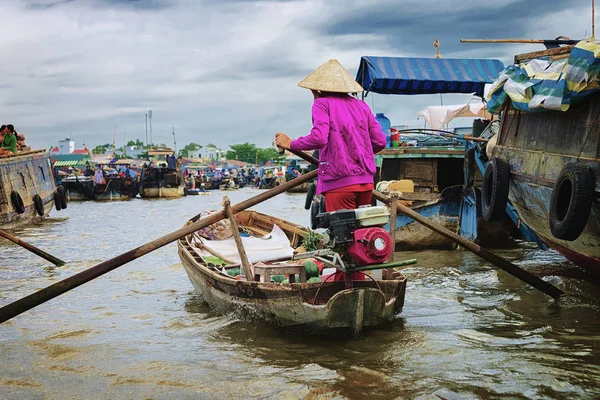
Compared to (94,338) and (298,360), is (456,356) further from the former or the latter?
(94,338)

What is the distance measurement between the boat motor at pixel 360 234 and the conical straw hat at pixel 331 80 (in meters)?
1.04

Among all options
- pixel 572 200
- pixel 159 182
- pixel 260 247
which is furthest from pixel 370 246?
pixel 159 182

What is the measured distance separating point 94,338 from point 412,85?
9.87m

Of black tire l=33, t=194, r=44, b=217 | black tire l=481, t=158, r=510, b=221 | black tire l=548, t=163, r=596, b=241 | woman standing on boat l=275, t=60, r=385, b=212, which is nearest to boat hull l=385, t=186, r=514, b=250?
black tire l=481, t=158, r=510, b=221

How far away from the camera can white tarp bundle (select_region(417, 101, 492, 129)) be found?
2188 cm

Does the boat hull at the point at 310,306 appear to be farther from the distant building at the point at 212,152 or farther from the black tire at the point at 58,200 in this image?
the distant building at the point at 212,152

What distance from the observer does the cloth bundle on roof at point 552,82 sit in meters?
4.87

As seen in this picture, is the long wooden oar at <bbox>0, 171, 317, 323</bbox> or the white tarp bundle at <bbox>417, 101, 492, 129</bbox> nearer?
the long wooden oar at <bbox>0, 171, 317, 323</bbox>

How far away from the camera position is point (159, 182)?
33.8 metres

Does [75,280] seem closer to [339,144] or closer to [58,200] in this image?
[339,144]

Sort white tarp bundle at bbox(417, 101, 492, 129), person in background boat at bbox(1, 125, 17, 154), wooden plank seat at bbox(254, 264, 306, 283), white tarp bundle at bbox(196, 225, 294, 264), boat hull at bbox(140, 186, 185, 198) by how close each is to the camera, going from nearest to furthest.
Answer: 1. wooden plank seat at bbox(254, 264, 306, 283)
2. white tarp bundle at bbox(196, 225, 294, 264)
3. person in background boat at bbox(1, 125, 17, 154)
4. white tarp bundle at bbox(417, 101, 492, 129)
5. boat hull at bbox(140, 186, 185, 198)

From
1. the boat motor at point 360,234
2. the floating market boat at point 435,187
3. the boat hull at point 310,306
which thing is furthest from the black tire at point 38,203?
the boat motor at point 360,234

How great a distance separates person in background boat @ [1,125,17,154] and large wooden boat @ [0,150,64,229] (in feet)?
0.75

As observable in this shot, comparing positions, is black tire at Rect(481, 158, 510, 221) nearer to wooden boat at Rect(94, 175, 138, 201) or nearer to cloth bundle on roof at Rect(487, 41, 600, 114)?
cloth bundle on roof at Rect(487, 41, 600, 114)
